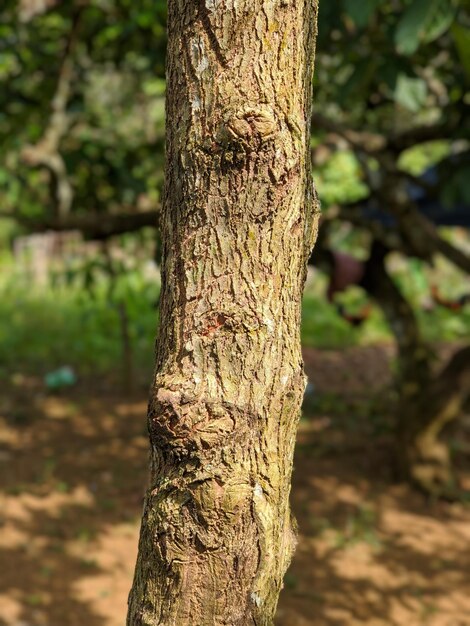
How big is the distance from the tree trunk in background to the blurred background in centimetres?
149

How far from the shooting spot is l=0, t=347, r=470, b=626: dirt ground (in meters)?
3.66

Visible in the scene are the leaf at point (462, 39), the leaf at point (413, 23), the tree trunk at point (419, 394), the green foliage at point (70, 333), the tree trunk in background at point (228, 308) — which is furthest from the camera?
the green foliage at point (70, 333)

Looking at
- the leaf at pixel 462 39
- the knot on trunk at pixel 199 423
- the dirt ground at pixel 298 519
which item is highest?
the leaf at pixel 462 39

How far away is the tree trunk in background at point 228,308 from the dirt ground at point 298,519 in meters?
2.38

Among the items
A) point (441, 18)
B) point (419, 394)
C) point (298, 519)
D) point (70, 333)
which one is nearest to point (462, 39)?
point (441, 18)

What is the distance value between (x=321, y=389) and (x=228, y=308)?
241 inches

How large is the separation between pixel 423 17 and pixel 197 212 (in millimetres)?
1617

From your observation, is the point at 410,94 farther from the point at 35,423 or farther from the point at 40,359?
the point at 40,359

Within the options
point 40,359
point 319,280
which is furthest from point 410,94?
point 319,280

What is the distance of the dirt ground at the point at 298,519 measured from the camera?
366cm

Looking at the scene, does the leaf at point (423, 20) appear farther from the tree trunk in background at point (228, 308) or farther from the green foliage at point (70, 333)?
the green foliage at point (70, 333)

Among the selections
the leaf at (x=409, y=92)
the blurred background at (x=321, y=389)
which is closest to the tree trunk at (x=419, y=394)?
the blurred background at (x=321, y=389)

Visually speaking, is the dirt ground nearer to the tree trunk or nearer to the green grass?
the tree trunk

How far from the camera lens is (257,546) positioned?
1.32 metres
